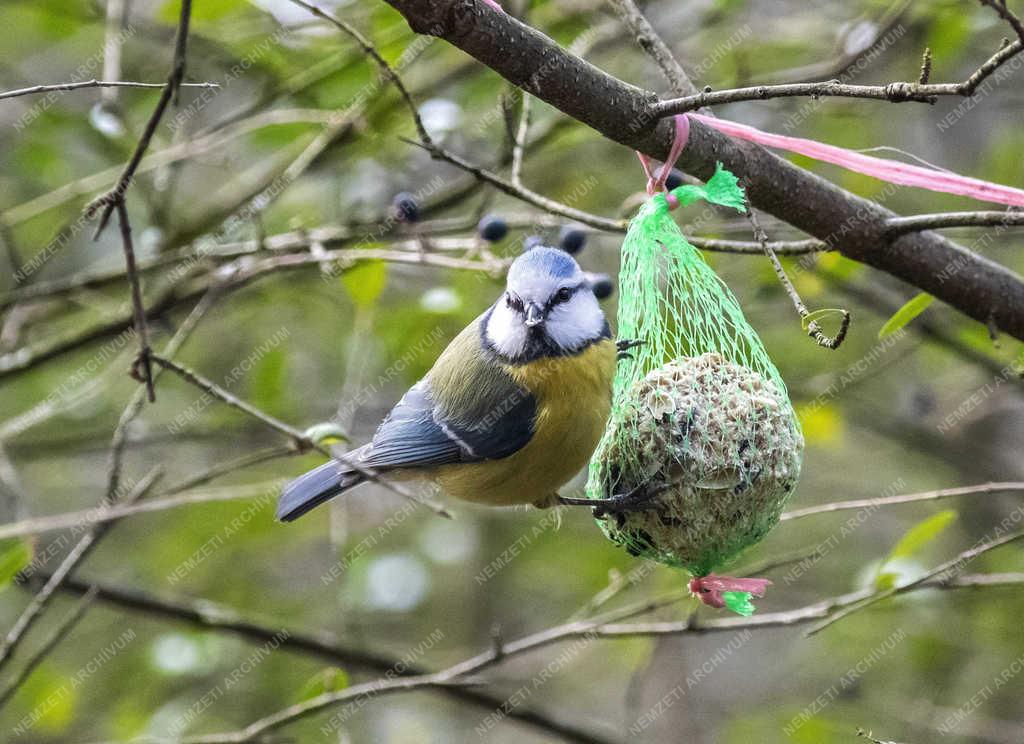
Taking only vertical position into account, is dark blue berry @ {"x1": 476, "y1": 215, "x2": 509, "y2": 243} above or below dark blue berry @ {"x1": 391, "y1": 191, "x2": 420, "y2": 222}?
below

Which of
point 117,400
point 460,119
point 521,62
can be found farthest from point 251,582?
point 521,62

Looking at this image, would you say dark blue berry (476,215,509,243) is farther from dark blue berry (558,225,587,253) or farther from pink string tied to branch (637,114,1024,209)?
pink string tied to branch (637,114,1024,209)

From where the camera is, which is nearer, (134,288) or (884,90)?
(884,90)

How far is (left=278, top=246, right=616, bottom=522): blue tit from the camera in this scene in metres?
2.71

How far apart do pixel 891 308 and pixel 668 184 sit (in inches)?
68.9

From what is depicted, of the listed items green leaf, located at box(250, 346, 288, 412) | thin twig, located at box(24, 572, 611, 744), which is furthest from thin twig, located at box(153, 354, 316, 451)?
green leaf, located at box(250, 346, 288, 412)

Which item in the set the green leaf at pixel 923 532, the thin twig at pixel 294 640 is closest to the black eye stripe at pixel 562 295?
the green leaf at pixel 923 532

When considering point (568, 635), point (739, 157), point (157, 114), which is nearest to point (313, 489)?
point (568, 635)

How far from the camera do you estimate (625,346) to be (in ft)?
9.60

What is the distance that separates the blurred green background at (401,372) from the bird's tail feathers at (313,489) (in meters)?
0.36

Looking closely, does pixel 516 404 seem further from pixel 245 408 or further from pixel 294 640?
pixel 294 640

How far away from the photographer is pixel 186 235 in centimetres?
420

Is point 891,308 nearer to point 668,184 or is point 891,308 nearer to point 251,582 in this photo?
point 668,184

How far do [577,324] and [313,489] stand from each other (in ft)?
2.85
